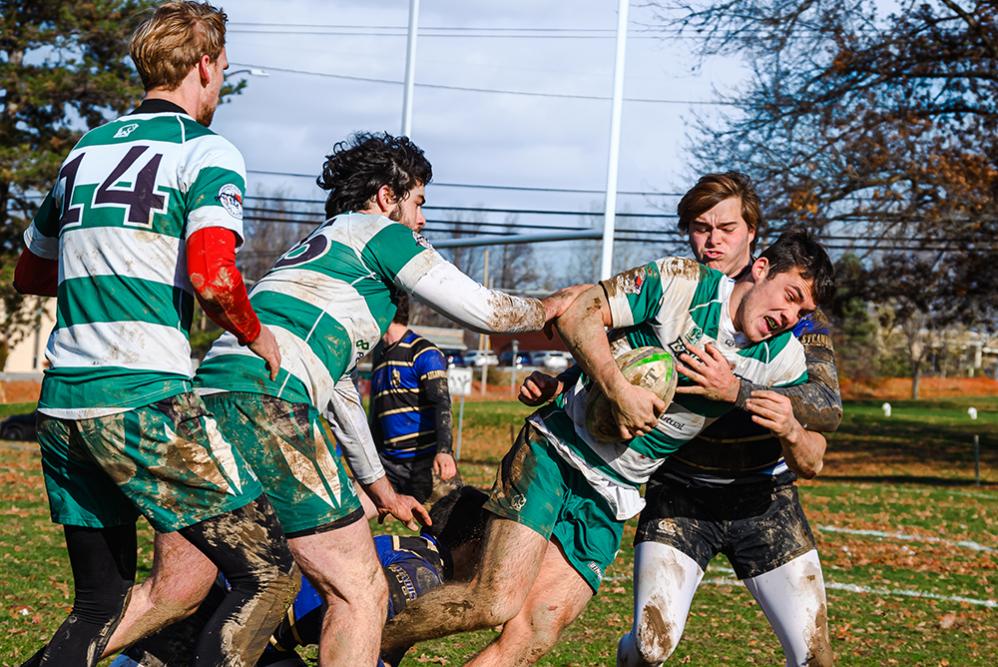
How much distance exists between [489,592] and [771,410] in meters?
1.29

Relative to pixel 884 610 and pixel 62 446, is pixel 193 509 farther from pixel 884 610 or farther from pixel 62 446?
pixel 884 610

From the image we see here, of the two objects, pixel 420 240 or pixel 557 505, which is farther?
pixel 557 505

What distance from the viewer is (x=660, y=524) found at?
495cm

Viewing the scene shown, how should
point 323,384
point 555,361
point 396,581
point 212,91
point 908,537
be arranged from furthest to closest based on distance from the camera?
1. point 555,361
2. point 908,537
3. point 396,581
4. point 323,384
5. point 212,91

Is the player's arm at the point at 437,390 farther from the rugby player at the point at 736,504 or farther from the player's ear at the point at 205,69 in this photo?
the player's ear at the point at 205,69

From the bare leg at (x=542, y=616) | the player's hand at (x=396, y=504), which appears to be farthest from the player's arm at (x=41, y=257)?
the bare leg at (x=542, y=616)

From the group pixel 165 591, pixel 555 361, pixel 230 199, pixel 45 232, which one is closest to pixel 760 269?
pixel 230 199

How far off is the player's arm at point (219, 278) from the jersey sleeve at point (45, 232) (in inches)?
28.6

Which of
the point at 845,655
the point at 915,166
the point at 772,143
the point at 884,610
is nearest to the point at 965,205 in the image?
the point at 915,166

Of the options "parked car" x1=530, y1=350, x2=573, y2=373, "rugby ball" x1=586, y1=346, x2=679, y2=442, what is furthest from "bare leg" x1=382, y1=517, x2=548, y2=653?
"parked car" x1=530, y1=350, x2=573, y2=373

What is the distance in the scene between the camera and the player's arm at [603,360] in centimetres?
427

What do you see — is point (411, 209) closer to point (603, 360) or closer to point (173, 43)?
point (603, 360)

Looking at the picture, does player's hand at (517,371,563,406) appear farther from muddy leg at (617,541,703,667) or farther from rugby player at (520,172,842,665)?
muddy leg at (617,541,703,667)

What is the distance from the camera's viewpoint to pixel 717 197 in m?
5.15
